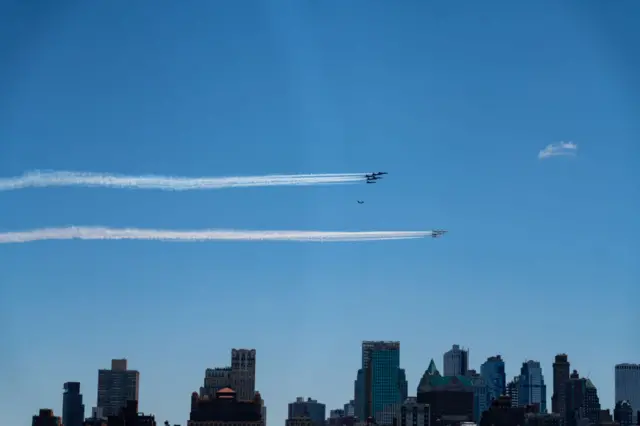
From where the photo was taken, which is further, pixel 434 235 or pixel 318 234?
pixel 434 235
